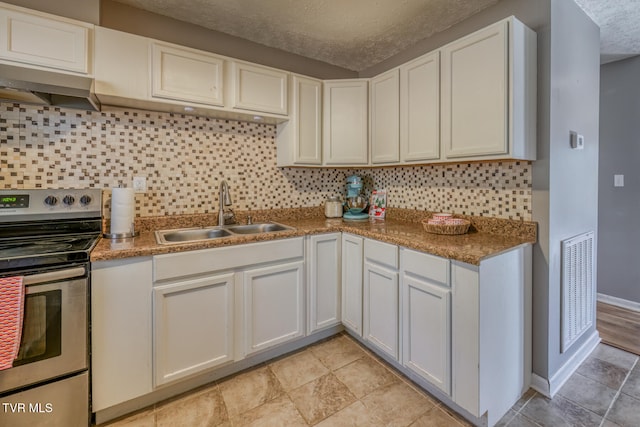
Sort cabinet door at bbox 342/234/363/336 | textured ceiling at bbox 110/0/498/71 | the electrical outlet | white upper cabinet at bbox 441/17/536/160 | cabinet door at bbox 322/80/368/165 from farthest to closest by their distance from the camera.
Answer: cabinet door at bbox 322/80/368/165, cabinet door at bbox 342/234/363/336, the electrical outlet, textured ceiling at bbox 110/0/498/71, white upper cabinet at bbox 441/17/536/160

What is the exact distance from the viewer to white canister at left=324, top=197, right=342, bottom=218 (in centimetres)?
267

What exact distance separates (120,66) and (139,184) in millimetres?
732

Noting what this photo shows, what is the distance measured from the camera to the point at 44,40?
1.50 m

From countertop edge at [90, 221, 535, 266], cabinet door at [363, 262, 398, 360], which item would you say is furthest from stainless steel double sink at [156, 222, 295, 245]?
cabinet door at [363, 262, 398, 360]

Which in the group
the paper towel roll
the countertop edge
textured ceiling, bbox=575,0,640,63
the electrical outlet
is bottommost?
the countertop edge

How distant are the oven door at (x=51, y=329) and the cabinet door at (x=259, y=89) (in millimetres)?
1437

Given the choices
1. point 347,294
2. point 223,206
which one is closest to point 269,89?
point 223,206

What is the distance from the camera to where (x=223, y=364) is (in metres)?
1.77

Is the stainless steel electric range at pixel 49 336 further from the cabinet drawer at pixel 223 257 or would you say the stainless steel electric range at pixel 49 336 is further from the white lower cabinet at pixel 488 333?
the white lower cabinet at pixel 488 333

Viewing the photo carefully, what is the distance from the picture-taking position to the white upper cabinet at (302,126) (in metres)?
2.33

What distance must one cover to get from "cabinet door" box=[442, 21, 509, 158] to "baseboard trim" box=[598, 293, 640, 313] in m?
2.51

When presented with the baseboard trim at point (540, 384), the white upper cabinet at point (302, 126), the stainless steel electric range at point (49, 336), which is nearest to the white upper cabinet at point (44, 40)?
the stainless steel electric range at point (49, 336)

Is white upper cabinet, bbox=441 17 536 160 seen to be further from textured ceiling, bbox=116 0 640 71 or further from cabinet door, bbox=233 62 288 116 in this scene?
cabinet door, bbox=233 62 288 116

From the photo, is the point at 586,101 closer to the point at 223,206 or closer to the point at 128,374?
the point at 223,206
